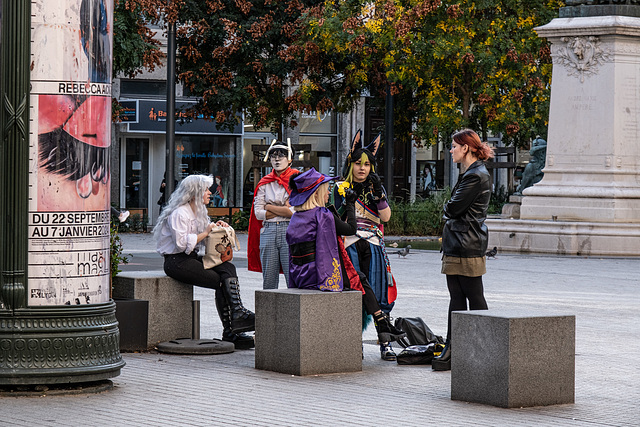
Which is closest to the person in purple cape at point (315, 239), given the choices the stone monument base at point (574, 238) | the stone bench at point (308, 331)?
the stone bench at point (308, 331)

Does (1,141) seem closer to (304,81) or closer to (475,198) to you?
(475,198)

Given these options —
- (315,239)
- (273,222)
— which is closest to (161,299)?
(273,222)

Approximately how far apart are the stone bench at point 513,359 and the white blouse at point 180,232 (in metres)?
3.10

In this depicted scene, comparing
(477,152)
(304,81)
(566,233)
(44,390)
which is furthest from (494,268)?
(304,81)

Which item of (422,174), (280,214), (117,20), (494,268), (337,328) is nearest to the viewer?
(337,328)

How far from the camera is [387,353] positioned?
34.5ft

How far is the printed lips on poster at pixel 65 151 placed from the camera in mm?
8328

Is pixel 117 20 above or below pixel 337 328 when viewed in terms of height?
above

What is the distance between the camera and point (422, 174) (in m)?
49.7

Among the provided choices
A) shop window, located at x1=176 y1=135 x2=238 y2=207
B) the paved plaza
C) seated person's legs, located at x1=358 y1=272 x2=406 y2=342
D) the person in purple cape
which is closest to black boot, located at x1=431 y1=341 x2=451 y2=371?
the paved plaza

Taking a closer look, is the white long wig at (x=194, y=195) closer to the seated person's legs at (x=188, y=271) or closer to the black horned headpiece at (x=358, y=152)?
the seated person's legs at (x=188, y=271)

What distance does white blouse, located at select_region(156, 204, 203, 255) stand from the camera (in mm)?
10914

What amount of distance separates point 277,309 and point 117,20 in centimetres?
2267

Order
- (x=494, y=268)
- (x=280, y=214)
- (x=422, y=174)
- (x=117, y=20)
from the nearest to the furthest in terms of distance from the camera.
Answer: (x=280, y=214), (x=494, y=268), (x=117, y=20), (x=422, y=174)
